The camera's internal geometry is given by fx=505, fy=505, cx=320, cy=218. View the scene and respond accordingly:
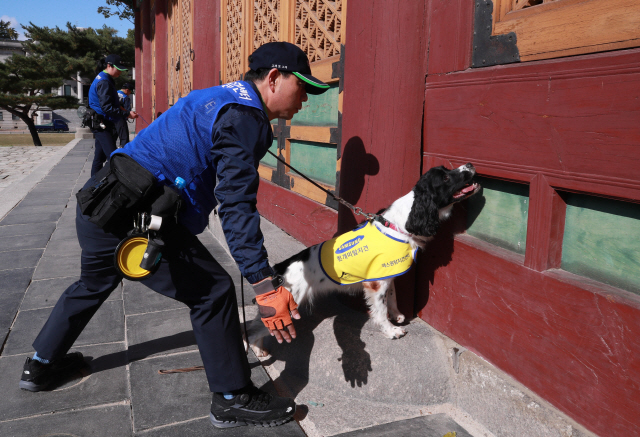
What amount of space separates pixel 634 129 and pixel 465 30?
3.84 feet

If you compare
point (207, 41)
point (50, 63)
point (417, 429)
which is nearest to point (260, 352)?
point (417, 429)

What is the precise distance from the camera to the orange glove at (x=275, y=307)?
2191mm

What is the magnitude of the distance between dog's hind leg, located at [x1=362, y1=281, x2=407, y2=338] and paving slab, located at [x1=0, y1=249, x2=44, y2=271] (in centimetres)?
352

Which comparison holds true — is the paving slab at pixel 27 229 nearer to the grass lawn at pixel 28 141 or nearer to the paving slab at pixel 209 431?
the paving slab at pixel 209 431

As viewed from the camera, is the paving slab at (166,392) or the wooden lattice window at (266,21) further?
the wooden lattice window at (266,21)

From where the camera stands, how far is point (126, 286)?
14.5 ft

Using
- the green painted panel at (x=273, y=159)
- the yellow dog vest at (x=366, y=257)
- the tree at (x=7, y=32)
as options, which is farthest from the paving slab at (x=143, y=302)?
the tree at (x=7, y=32)

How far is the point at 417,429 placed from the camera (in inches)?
103

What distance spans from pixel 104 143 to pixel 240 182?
6674 mm

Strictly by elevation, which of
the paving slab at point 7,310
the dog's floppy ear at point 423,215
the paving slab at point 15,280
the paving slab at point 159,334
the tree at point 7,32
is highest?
the tree at point 7,32

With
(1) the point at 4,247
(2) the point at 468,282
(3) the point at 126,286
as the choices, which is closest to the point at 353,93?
(2) the point at 468,282

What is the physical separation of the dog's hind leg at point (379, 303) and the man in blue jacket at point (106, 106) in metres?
5.77

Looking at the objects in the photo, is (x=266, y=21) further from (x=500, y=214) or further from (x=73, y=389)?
(x=73, y=389)

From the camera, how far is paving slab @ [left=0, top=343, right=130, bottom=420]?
264 centimetres
